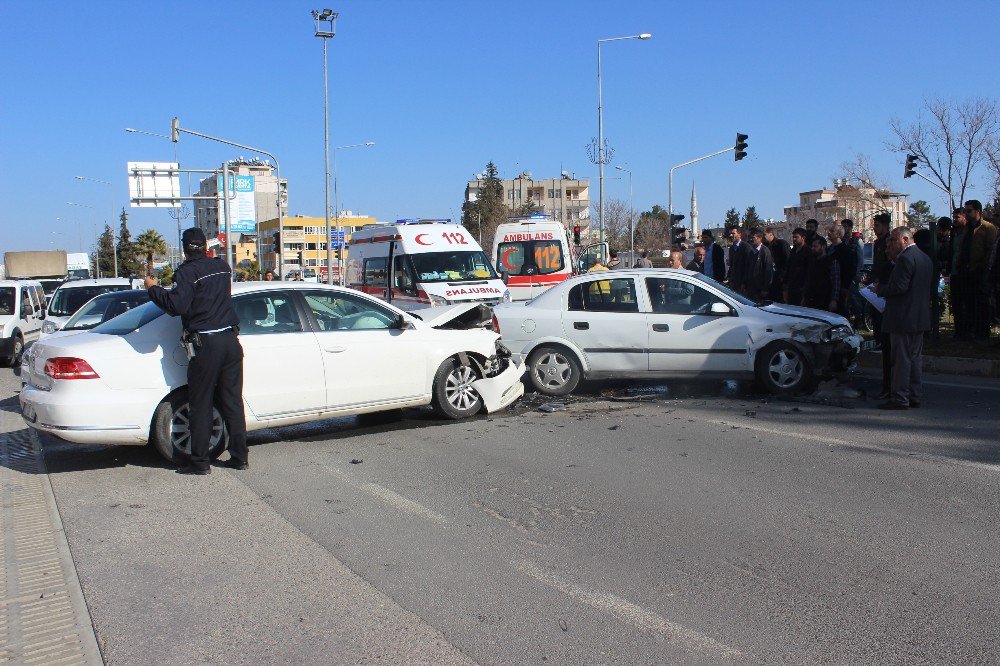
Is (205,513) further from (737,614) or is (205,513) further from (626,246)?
(626,246)

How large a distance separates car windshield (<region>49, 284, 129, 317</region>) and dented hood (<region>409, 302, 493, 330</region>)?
399 inches

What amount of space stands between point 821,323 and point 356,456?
566 centimetres

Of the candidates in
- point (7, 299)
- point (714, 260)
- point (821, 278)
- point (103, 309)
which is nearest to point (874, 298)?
point (821, 278)

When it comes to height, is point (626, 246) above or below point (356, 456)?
above

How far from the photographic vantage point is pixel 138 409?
281 inches

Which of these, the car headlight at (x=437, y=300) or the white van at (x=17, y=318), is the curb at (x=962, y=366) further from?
the white van at (x=17, y=318)

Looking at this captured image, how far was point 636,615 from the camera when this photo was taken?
163 inches

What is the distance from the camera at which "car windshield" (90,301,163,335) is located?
7.52m

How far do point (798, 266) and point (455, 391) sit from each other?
7.32m

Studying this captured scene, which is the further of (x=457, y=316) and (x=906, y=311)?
(x=457, y=316)

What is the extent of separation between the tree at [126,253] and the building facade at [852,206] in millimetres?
55677

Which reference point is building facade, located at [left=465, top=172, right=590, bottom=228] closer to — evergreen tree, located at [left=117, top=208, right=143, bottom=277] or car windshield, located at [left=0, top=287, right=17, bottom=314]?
evergreen tree, located at [left=117, top=208, right=143, bottom=277]

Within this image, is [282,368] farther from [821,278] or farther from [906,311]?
[821,278]

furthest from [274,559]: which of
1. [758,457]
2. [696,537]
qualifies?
[758,457]
